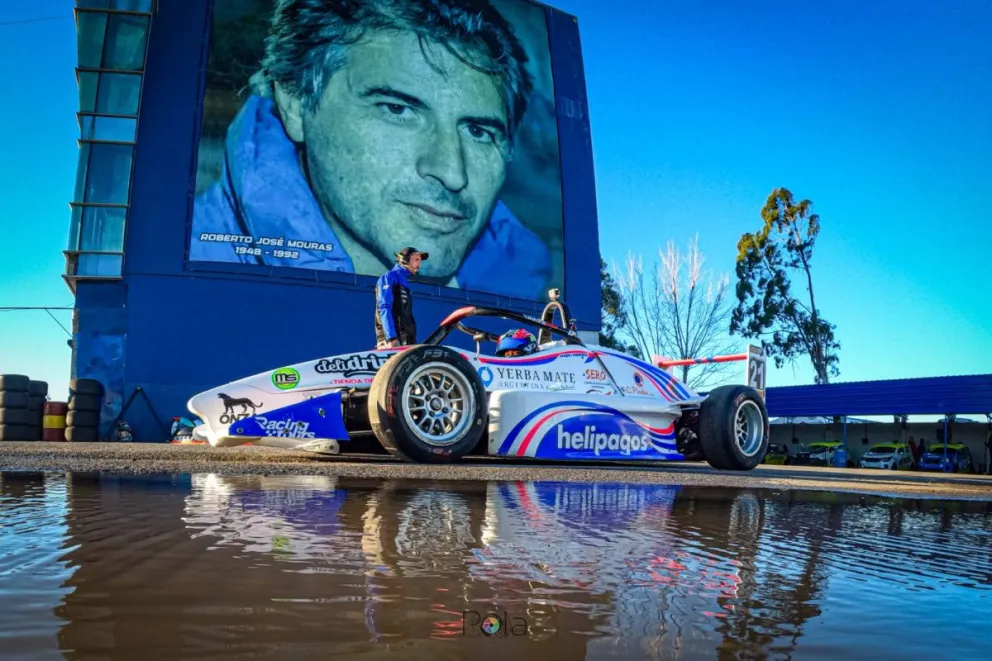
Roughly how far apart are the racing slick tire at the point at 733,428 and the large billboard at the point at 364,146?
13497 millimetres

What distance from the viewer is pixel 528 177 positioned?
74.5 feet

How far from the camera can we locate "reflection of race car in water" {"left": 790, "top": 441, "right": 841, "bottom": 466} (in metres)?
30.4

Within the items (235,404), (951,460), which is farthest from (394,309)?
(951,460)

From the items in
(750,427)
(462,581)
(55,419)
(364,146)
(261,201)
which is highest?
(364,146)

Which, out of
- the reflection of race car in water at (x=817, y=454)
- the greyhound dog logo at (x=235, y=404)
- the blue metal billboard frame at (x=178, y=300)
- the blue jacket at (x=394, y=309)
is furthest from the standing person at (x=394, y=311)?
the reflection of race car in water at (x=817, y=454)

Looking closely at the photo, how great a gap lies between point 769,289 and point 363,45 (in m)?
25.0

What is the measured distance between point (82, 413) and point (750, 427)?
13.4 meters

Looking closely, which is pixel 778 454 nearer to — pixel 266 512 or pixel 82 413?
pixel 82 413

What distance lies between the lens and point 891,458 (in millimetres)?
28234

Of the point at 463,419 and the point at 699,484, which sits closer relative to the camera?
the point at 699,484

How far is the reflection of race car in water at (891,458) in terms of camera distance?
28.0m

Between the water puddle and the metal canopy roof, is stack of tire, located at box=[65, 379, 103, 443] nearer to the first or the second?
the water puddle

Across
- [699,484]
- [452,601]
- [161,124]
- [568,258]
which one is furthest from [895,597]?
[568,258]

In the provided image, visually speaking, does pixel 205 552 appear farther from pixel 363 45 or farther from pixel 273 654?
pixel 363 45
